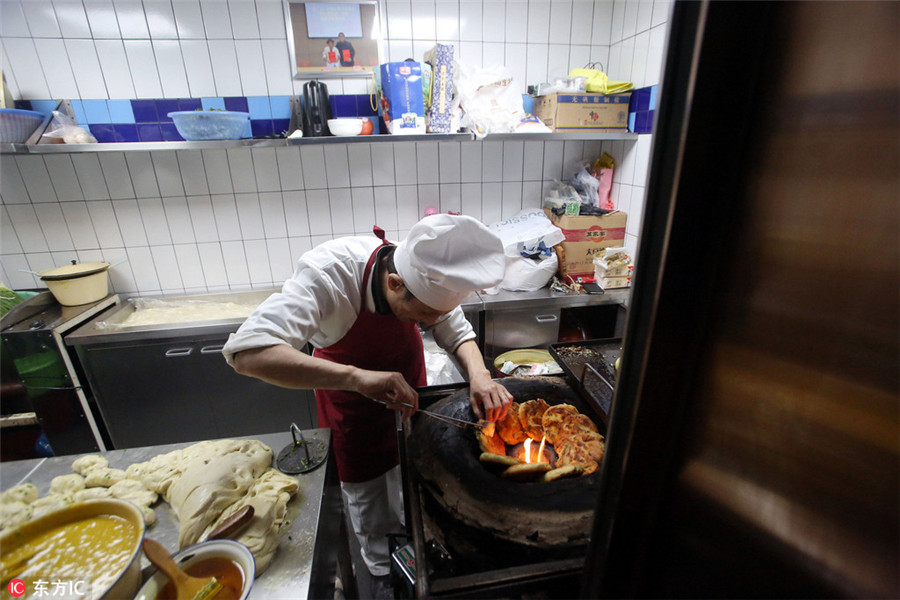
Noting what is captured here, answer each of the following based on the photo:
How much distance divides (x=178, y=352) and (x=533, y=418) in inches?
87.5

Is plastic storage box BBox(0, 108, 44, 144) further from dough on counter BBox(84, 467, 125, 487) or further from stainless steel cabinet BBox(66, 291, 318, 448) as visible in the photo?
dough on counter BBox(84, 467, 125, 487)

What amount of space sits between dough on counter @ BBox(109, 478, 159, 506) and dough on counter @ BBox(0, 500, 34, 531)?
0.17 metres

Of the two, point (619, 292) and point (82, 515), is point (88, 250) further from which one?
point (619, 292)

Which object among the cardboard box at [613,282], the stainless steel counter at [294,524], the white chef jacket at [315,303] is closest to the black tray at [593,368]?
the white chef jacket at [315,303]

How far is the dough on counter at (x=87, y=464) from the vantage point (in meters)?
1.21

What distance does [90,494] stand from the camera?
3.61 ft

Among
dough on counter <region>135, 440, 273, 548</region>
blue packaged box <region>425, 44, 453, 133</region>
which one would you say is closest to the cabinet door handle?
dough on counter <region>135, 440, 273, 548</region>

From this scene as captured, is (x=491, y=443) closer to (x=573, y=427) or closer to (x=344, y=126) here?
(x=573, y=427)

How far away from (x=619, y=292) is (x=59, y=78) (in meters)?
3.95

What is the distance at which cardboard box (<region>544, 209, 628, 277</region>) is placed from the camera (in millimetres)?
2896

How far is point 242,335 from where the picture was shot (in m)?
1.28

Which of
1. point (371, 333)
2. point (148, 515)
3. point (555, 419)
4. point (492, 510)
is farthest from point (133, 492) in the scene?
point (555, 419)

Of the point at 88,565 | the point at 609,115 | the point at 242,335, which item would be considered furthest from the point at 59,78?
the point at 609,115

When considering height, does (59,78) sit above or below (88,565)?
above
